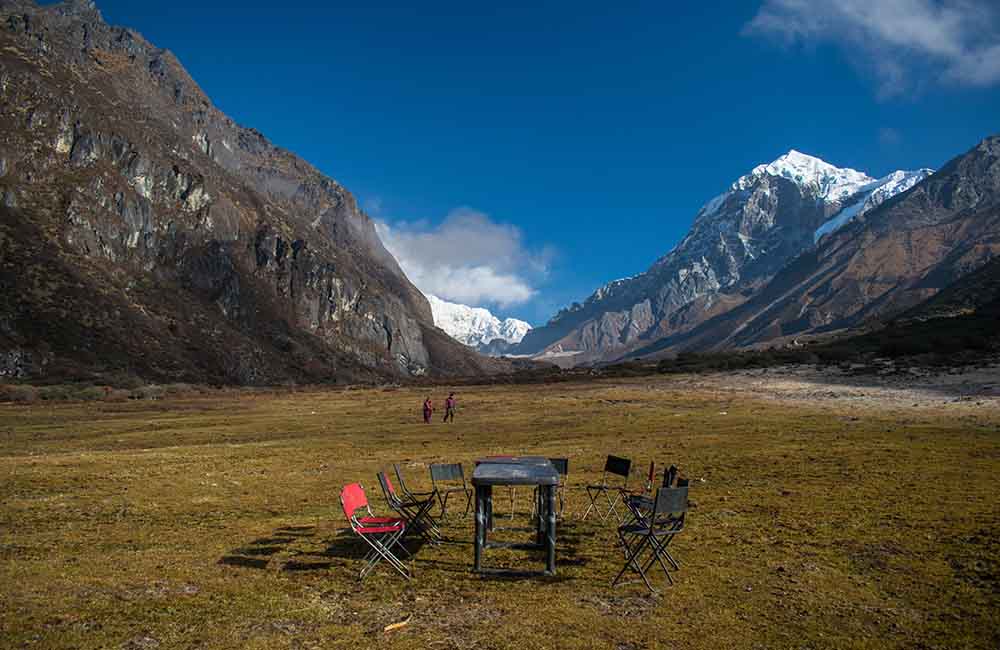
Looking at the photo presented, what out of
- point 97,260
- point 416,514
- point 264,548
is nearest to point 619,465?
point 416,514

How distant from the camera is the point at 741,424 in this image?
116ft

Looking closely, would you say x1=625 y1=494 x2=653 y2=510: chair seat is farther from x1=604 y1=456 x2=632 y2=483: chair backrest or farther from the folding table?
the folding table

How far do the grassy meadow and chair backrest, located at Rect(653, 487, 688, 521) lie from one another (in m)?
1.31

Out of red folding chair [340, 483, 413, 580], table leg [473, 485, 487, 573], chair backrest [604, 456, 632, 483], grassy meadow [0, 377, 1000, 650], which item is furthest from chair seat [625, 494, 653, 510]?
red folding chair [340, 483, 413, 580]

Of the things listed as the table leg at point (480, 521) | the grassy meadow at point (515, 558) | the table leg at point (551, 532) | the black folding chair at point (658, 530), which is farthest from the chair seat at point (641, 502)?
the table leg at point (480, 521)

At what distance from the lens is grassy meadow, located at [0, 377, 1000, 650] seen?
892 centimetres

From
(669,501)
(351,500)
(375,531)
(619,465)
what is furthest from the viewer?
(619,465)

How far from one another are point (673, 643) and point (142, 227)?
8033 inches

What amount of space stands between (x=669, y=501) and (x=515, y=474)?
2887mm

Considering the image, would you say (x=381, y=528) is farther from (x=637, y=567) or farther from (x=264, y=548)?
(x=637, y=567)

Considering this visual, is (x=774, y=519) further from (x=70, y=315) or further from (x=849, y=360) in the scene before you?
(x=70, y=315)

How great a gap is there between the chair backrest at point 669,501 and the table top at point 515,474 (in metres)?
1.85

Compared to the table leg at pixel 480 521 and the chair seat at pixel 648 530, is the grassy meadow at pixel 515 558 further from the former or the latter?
the chair seat at pixel 648 530

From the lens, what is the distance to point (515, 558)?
12.9 m
